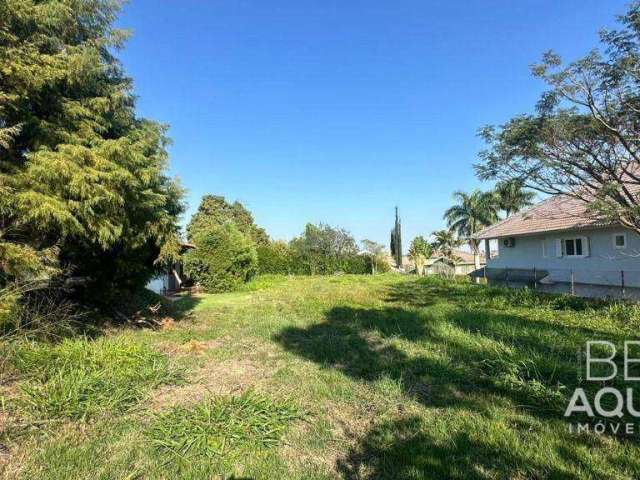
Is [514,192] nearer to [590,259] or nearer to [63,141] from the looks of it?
[590,259]

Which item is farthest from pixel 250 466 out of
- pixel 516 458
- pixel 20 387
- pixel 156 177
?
pixel 156 177

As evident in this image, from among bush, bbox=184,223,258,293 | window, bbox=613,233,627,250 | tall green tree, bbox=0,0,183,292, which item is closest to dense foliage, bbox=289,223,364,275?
bush, bbox=184,223,258,293

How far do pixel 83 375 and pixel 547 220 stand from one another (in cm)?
2005

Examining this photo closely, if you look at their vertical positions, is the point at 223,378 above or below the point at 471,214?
below

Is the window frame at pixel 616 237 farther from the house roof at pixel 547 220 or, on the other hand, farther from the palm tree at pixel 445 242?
the palm tree at pixel 445 242

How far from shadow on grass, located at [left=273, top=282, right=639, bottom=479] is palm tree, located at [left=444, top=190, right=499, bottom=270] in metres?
29.9

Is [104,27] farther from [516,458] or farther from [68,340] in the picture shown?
[516,458]

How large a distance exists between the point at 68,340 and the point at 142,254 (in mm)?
3675

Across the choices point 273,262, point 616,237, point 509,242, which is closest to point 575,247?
point 616,237

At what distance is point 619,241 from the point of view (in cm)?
1433

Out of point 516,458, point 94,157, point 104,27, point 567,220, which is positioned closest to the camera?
point 516,458

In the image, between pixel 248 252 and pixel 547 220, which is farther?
pixel 248 252

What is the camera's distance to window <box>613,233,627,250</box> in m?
14.0

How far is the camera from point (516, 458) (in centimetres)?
278
